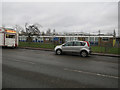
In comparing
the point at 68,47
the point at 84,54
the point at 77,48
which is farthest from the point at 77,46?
the point at 84,54

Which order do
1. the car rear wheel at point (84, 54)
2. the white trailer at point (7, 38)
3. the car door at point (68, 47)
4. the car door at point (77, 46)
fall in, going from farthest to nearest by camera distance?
1. the white trailer at point (7, 38)
2. the car door at point (68, 47)
3. the car door at point (77, 46)
4. the car rear wheel at point (84, 54)

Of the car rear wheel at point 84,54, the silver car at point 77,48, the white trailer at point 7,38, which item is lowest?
the car rear wheel at point 84,54

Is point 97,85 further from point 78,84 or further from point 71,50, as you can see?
point 71,50

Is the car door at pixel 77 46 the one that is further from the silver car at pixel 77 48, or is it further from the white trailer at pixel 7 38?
the white trailer at pixel 7 38

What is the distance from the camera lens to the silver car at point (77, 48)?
879cm

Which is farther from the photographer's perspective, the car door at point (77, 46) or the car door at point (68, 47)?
the car door at point (68, 47)

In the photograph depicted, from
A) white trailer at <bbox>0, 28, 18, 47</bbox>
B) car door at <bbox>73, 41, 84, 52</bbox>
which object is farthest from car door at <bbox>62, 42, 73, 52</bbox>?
white trailer at <bbox>0, 28, 18, 47</bbox>

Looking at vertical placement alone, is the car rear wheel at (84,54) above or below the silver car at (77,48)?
below

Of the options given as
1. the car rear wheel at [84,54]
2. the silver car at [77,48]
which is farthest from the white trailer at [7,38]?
the car rear wheel at [84,54]

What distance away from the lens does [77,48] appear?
9.09m

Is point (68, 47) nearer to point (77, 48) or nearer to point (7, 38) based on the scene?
point (77, 48)

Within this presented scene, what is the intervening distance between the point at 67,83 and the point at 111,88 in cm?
157

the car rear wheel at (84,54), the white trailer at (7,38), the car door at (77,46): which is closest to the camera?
the car rear wheel at (84,54)

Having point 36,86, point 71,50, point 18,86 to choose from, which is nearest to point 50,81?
point 36,86
